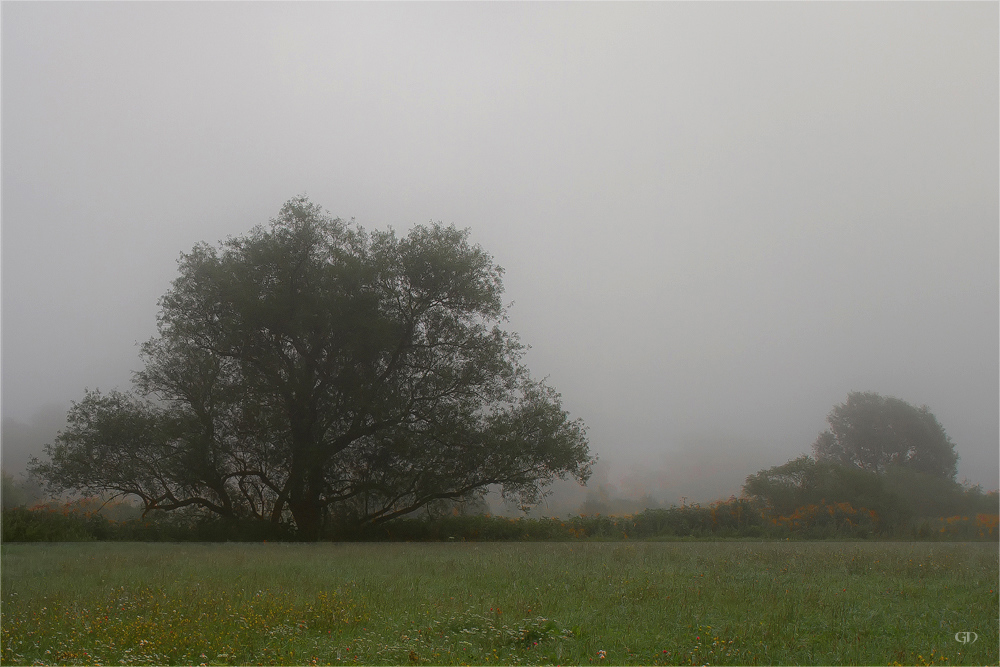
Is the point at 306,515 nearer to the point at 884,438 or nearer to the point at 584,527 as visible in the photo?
the point at 584,527

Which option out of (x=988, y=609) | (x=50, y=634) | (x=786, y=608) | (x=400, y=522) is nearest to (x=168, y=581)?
(x=50, y=634)

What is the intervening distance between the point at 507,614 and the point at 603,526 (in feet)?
63.8

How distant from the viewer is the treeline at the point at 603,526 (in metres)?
21.9

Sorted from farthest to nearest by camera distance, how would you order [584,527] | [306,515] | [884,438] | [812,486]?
[884,438] < [812,486] < [584,527] < [306,515]

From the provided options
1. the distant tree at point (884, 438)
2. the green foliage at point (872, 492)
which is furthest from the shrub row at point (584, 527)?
the distant tree at point (884, 438)

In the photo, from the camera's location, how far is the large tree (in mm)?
23156

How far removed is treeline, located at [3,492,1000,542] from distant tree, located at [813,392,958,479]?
13.7ft

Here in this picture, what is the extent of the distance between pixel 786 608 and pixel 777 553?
6951mm

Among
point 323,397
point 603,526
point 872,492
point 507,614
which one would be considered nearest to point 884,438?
point 872,492

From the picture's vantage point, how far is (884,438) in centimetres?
3138

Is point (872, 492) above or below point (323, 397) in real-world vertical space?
below

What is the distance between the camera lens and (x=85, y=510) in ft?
72.4

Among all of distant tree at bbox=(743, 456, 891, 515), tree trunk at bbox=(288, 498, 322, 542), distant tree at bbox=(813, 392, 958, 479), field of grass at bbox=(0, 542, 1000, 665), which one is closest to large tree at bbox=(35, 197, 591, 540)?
tree trunk at bbox=(288, 498, 322, 542)

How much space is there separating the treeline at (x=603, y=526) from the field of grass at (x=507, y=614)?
11.4 meters
